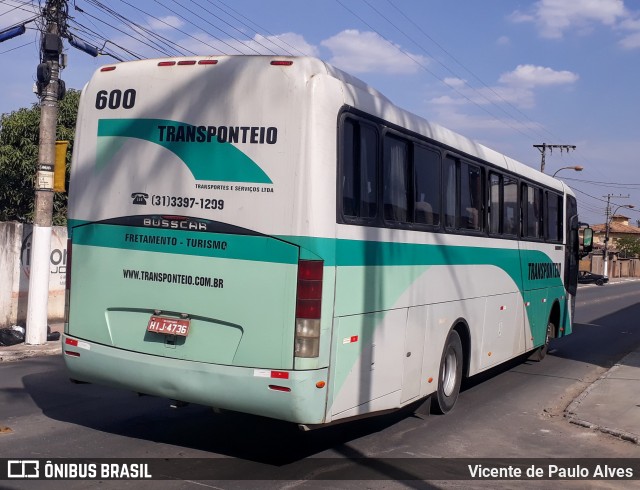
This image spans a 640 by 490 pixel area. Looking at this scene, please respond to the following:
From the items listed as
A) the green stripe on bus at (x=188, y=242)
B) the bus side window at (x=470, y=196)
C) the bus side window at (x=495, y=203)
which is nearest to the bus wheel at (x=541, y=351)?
the bus side window at (x=495, y=203)

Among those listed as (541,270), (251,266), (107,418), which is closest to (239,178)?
(251,266)

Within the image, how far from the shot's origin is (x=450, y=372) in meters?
9.52

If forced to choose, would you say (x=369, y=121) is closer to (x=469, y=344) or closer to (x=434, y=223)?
(x=434, y=223)

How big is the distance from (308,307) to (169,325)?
4.32 feet

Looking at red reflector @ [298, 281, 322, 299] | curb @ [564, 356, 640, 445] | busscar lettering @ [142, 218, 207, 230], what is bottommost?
curb @ [564, 356, 640, 445]

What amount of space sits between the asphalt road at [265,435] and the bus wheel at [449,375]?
19cm

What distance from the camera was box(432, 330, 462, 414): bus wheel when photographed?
9.19 metres

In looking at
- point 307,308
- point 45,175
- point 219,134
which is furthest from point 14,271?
point 307,308

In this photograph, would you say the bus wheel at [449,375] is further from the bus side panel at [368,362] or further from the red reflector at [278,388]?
the red reflector at [278,388]

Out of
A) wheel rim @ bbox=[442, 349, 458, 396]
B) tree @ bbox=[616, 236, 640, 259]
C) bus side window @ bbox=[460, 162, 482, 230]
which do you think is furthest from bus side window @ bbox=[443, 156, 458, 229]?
tree @ bbox=[616, 236, 640, 259]

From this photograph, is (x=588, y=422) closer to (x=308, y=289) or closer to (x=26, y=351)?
(x=308, y=289)

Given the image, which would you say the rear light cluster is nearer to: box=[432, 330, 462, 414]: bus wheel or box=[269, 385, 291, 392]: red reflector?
box=[269, 385, 291, 392]: red reflector

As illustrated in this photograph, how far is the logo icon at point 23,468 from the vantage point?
20.5ft

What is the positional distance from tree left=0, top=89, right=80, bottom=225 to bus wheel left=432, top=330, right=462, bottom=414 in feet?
49.1
